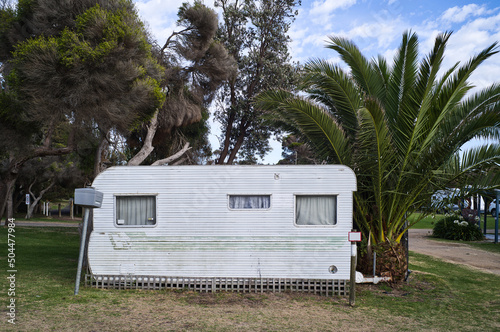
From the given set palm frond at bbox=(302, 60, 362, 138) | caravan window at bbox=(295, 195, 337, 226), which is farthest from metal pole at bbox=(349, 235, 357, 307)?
palm frond at bbox=(302, 60, 362, 138)

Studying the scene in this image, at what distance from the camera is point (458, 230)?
2020 cm

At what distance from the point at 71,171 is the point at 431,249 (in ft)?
76.1

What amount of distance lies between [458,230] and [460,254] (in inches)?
228

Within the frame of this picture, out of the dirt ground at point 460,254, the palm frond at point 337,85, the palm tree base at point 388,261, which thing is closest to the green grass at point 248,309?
the palm tree base at point 388,261

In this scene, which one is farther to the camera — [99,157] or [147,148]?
[147,148]

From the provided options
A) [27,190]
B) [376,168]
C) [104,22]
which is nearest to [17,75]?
[104,22]

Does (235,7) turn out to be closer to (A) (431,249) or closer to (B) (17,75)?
(B) (17,75)

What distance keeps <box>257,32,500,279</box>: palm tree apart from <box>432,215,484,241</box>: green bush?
12.2m

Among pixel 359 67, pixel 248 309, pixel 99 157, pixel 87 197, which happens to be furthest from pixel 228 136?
pixel 248 309

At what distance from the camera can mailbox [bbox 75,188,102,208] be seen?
23.3ft

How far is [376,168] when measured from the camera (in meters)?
8.78

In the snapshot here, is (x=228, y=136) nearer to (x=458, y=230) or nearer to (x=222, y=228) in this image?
(x=458, y=230)

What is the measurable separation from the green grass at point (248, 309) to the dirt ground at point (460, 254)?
3.46m

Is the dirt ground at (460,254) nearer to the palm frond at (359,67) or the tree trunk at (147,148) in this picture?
the palm frond at (359,67)
